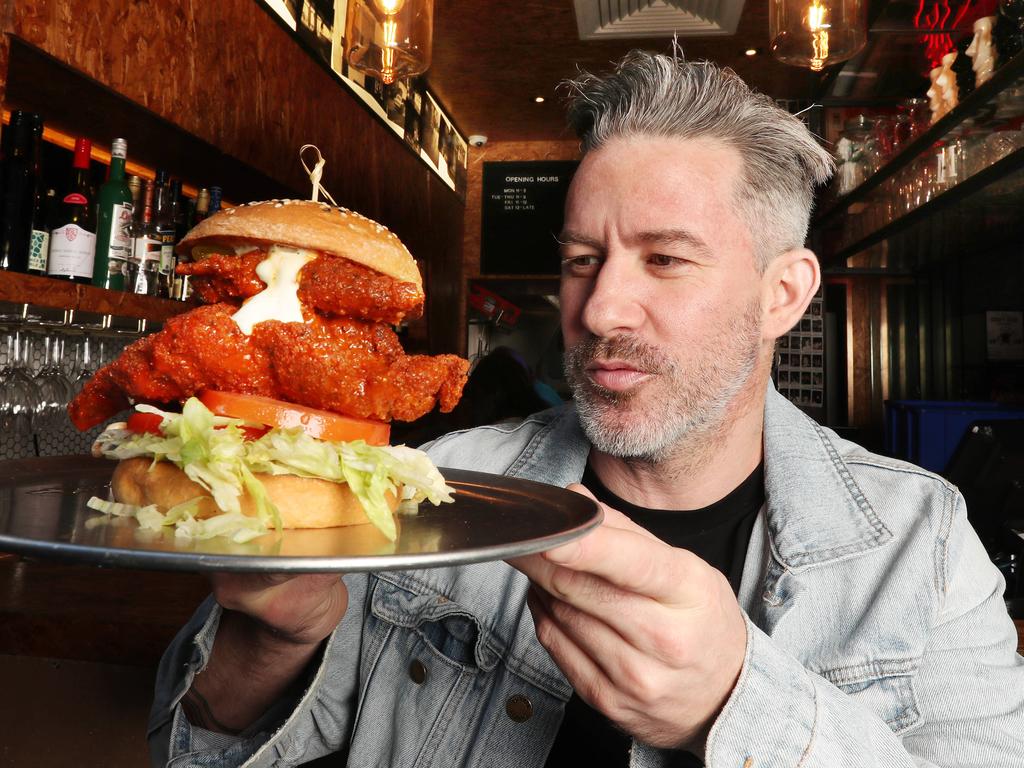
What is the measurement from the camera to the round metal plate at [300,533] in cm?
70

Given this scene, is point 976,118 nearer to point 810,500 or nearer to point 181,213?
point 810,500

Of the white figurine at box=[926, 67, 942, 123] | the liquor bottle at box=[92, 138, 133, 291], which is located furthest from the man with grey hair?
the liquor bottle at box=[92, 138, 133, 291]

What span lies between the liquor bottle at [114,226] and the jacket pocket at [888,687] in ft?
8.79

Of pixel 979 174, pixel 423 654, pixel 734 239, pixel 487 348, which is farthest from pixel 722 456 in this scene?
pixel 487 348

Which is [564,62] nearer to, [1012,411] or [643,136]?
[1012,411]

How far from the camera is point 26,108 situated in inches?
108

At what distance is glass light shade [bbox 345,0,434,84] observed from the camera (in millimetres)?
2971

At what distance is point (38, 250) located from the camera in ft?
8.50

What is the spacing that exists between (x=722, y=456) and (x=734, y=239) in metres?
0.45

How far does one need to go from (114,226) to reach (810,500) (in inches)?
101

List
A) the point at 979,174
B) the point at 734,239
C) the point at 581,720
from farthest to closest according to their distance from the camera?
the point at 979,174 → the point at 734,239 → the point at 581,720

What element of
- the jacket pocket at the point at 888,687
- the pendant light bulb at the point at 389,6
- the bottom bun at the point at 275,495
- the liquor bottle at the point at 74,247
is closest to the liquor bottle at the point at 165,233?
the liquor bottle at the point at 74,247

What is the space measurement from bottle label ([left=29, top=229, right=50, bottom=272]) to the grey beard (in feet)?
6.65

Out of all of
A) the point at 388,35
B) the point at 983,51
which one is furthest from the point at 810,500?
the point at 388,35
